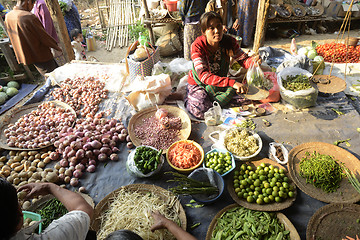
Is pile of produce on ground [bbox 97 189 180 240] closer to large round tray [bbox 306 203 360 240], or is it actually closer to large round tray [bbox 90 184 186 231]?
large round tray [bbox 90 184 186 231]

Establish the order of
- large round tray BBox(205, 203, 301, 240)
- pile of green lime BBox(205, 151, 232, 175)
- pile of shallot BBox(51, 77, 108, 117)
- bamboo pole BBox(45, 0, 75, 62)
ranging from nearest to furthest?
1. large round tray BBox(205, 203, 301, 240)
2. pile of green lime BBox(205, 151, 232, 175)
3. pile of shallot BBox(51, 77, 108, 117)
4. bamboo pole BBox(45, 0, 75, 62)

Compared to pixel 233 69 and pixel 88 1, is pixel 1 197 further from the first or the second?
pixel 88 1

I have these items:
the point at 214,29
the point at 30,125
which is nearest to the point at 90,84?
the point at 30,125

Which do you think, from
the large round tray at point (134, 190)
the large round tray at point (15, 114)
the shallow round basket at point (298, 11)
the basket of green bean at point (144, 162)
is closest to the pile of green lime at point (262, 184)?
the large round tray at point (134, 190)

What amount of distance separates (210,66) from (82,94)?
7.63ft

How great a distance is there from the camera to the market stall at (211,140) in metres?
2.12

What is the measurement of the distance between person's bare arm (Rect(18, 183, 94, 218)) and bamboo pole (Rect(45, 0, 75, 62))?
3.82 meters

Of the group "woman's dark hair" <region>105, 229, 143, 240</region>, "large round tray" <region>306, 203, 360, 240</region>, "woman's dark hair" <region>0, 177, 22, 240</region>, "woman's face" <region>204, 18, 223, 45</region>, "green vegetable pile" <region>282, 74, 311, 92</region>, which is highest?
"woman's face" <region>204, 18, 223, 45</region>

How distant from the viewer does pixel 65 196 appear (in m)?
1.84

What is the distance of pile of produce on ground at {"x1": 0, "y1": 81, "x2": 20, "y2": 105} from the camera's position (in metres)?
4.62

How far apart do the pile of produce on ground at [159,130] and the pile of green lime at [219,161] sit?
620 mm

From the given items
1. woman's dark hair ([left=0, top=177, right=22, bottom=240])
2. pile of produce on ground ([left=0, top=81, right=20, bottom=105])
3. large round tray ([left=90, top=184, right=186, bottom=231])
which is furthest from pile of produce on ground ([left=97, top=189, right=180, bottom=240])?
pile of produce on ground ([left=0, top=81, right=20, bottom=105])

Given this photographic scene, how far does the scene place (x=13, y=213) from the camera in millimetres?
1141

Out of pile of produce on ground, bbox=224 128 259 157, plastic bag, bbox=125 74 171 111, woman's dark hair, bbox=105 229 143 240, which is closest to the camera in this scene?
woman's dark hair, bbox=105 229 143 240
